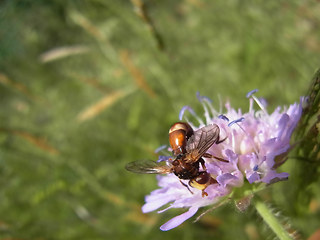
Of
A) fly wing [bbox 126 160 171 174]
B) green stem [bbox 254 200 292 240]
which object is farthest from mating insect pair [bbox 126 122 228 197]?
green stem [bbox 254 200 292 240]

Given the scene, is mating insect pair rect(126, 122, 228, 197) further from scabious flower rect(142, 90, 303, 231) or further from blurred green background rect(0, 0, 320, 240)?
blurred green background rect(0, 0, 320, 240)

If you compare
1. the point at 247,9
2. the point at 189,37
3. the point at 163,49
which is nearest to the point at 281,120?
the point at 163,49

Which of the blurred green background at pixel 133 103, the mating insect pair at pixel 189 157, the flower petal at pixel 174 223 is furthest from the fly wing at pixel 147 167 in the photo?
the blurred green background at pixel 133 103

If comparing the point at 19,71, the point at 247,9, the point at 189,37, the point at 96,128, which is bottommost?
the point at 247,9

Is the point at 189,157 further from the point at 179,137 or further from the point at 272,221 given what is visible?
the point at 272,221

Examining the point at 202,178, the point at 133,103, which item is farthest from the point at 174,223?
the point at 133,103

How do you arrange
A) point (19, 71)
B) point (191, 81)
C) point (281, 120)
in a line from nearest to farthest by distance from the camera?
point (281, 120) < point (191, 81) < point (19, 71)

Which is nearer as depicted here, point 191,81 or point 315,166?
point 315,166

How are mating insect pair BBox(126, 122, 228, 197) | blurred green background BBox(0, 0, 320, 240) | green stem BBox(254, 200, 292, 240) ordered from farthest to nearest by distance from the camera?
1. blurred green background BBox(0, 0, 320, 240)
2. mating insect pair BBox(126, 122, 228, 197)
3. green stem BBox(254, 200, 292, 240)

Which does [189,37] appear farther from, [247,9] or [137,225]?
[137,225]
